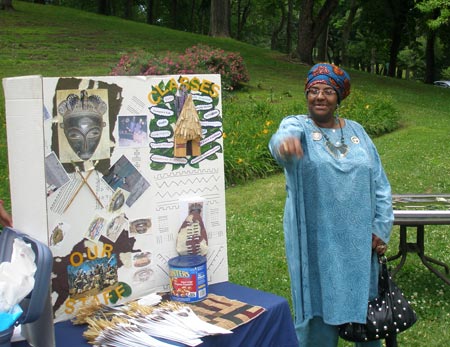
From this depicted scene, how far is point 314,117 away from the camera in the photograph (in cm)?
297

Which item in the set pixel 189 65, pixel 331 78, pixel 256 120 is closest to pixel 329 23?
pixel 189 65

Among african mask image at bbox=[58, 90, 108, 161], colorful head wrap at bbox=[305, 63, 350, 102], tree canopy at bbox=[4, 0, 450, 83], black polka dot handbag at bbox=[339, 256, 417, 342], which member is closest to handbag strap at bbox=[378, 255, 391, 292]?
black polka dot handbag at bbox=[339, 256, 417, 342]

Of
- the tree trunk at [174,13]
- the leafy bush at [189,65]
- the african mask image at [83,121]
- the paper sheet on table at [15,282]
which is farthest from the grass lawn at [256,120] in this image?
the tree trunk at [174,13]

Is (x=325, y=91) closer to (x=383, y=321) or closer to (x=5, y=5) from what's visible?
(x=383, y=321)

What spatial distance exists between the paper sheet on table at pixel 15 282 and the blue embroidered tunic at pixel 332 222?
1379 millimetres

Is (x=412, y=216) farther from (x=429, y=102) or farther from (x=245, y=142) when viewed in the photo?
(x=429, y=102)

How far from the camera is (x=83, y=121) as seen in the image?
7.44ft

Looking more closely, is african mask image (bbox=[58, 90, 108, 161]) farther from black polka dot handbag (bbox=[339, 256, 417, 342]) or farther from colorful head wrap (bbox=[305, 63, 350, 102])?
black polka dot handbag (bbox=[339, 256, 417, 342])

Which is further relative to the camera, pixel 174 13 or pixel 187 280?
pixel 174 13

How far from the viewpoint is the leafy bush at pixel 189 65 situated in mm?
13047

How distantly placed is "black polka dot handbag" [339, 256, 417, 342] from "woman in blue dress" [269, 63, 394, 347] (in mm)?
60

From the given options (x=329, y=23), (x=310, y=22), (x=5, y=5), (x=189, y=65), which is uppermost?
(x=329, y=23)

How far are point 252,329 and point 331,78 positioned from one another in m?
1.30

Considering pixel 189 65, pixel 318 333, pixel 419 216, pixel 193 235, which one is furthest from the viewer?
pixel 189 65
